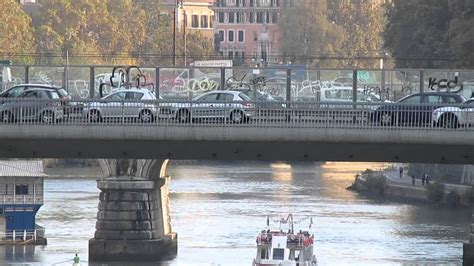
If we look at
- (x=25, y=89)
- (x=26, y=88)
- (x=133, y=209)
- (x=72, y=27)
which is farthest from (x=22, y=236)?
(x=72, y=27)

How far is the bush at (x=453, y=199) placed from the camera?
110287 millimetres

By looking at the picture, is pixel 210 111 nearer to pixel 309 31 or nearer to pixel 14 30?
pixel 14 30

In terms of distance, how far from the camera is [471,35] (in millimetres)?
97938

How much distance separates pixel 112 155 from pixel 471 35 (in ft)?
131

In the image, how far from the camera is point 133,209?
8325 centimetres

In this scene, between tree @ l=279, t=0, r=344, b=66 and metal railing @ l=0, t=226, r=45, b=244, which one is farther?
tree @ l=279, t=0, r=344, b=66

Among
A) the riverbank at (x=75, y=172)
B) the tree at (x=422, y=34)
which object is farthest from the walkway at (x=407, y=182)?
the riverbank at (x=75, y=172)

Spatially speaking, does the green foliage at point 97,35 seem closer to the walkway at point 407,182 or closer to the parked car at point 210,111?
the walkway at point 407,182

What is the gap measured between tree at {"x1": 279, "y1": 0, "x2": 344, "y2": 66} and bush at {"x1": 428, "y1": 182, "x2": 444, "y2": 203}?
74.3 meters

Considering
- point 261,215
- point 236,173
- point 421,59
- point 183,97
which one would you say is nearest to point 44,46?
point 236,173

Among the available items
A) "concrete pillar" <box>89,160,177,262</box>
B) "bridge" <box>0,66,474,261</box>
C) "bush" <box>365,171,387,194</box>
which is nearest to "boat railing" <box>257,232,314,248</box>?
"bridge" <box>0,66,474,261</box>

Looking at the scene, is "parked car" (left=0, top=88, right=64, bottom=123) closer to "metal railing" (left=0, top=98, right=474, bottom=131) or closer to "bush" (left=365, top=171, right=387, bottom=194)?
Result: "metal railing" (left=0, top=98, right=474, bottom=131)

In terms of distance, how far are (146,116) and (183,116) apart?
101cm

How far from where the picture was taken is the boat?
69812 millimetres
